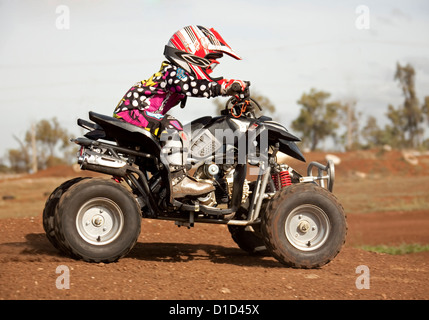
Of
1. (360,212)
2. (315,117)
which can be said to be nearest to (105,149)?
(360,212)

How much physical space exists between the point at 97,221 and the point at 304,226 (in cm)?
242

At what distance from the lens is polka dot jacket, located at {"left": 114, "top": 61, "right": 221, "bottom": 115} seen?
24.1 feet

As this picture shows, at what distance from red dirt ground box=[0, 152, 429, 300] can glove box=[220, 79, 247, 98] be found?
2.04 m

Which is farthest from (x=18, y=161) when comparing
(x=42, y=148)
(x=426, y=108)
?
(x=426, y=108)

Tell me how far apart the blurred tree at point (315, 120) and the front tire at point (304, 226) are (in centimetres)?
4520

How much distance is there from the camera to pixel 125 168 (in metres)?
7.23

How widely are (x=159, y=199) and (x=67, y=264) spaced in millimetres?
1311

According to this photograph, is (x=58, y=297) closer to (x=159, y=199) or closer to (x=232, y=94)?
(x=159, y=199)

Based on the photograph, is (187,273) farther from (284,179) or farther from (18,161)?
(18,161)

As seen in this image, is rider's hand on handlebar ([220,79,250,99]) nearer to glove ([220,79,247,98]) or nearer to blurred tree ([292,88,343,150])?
glove ([220,79,247,98])

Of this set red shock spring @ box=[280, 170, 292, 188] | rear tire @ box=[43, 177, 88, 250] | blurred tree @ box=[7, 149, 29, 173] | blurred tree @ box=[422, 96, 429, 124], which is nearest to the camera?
rear tire @ box=[43, 177, 88, 250]

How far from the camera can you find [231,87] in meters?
7.34

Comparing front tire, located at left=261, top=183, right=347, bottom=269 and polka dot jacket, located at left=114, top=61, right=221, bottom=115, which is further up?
polka dot jacket, located at left=114, top=61, right=221, bottom=115

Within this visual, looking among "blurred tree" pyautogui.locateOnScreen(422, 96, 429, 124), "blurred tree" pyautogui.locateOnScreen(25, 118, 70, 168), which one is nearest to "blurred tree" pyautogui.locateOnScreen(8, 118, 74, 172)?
"blurred tree" pyautogui.locateOnScreen(25, 118, 70, 168)
